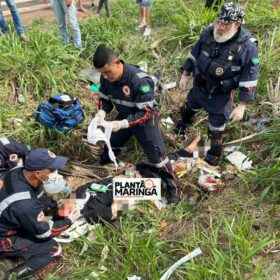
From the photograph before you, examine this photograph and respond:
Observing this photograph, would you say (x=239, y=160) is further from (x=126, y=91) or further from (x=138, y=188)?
(x=126, y=91)

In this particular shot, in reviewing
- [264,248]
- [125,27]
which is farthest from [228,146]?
[125,27]

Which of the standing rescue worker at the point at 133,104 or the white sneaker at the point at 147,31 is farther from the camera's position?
the white sneaker at the point at 147,31

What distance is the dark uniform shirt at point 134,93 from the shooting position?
136 inches

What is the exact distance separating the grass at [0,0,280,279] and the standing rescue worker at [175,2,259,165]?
1.76 ft

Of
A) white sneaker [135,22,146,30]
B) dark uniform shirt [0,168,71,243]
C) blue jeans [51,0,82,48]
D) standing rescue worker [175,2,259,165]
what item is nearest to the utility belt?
standing rescue worker [175,2,259,165]

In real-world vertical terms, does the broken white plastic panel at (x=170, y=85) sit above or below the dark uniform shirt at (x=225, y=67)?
below

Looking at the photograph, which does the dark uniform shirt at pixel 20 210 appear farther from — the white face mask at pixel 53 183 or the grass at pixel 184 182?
the grass at pixel 184 182

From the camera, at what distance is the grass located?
2809 millimetres

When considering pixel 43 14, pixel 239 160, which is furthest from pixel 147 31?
pixel 43 14

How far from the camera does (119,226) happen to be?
11.4 ft

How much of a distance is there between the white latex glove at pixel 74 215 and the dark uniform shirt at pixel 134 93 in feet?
3.36

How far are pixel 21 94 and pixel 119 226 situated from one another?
2.43 metres

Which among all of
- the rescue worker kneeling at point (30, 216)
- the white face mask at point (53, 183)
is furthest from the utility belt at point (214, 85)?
the white face mask at point (53, 183)

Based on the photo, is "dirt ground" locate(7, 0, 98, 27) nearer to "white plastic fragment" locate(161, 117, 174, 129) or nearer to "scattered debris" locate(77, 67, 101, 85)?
"scattered debris" locate(77, 67, 101, 85)
